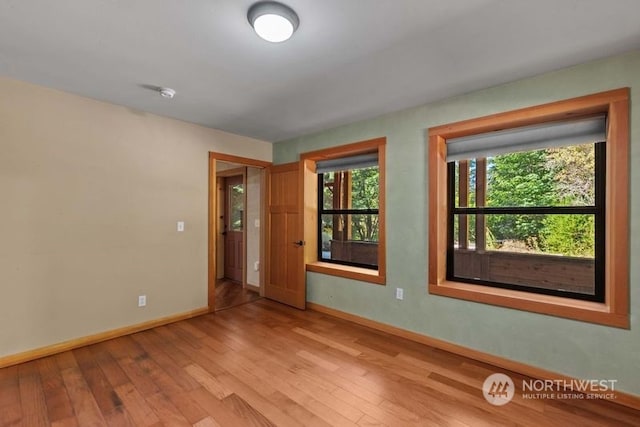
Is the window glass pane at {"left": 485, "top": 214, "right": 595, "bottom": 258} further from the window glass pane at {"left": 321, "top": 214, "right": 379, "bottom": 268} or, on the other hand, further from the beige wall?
the beige wall

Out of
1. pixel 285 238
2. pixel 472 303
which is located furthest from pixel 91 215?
pixel 472 303

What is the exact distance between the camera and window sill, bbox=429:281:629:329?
1980 millimetres

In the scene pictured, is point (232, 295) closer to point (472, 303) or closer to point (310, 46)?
point (472, 303)

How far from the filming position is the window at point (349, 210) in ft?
11.8

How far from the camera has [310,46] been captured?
6.09 feet

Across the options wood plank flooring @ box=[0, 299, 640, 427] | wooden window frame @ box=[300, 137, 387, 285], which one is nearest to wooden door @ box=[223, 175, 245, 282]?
wooden window frame @ box=[300, 137, 387, 285]

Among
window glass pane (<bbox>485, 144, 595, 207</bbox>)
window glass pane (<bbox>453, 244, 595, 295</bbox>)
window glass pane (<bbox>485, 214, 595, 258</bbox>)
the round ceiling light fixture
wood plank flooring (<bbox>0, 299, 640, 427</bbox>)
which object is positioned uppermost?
the round ceiling light fixture

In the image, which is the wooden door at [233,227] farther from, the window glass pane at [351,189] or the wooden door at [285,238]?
the window glass pane at [351,189]

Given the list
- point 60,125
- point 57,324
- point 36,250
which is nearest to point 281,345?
point 57,324

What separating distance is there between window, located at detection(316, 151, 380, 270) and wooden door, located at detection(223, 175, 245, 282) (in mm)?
1779

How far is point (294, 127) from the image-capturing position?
11.9 ft

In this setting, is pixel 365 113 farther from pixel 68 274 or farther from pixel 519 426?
pixel 68 274

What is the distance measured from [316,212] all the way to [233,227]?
7.05 feet

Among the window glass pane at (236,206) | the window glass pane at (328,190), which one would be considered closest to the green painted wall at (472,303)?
the window glass pane at (328,190)
